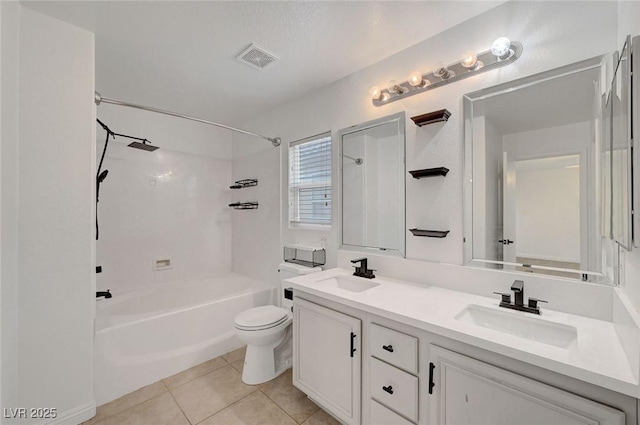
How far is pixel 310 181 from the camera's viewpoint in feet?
8.41

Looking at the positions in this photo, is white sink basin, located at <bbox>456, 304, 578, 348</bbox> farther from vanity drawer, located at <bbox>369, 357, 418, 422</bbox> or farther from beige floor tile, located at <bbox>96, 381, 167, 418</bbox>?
beige floor tile, located at <bbox>96, 381, 167, 418</bbox>

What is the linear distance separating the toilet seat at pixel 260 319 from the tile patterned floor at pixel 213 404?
1.48 ft

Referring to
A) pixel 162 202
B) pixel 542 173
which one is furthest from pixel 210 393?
pixel 542 173

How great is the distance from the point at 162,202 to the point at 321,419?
110 inches

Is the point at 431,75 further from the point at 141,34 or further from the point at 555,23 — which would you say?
the point at 141,34

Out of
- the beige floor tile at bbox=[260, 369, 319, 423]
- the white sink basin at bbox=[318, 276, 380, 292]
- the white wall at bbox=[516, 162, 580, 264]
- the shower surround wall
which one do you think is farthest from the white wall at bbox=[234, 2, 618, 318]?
the shower surround wall

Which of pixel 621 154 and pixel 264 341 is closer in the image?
pixel 621 154

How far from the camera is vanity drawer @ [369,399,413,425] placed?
125 cm

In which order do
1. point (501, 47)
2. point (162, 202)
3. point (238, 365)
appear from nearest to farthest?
point (501, 47) < point (238, 365) < point (162, 202)

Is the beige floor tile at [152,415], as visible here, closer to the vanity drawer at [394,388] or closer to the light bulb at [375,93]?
the vanity drawer at [394,388]

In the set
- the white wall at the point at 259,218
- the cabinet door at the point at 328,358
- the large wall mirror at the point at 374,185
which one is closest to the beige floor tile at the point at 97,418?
the cabinet door at the point at 328,358

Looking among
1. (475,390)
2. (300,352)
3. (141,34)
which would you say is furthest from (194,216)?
(475,390)

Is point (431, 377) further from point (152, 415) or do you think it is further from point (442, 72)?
point (152, 415)

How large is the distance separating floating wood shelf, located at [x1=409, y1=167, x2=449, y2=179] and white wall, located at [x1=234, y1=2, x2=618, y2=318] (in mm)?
47
